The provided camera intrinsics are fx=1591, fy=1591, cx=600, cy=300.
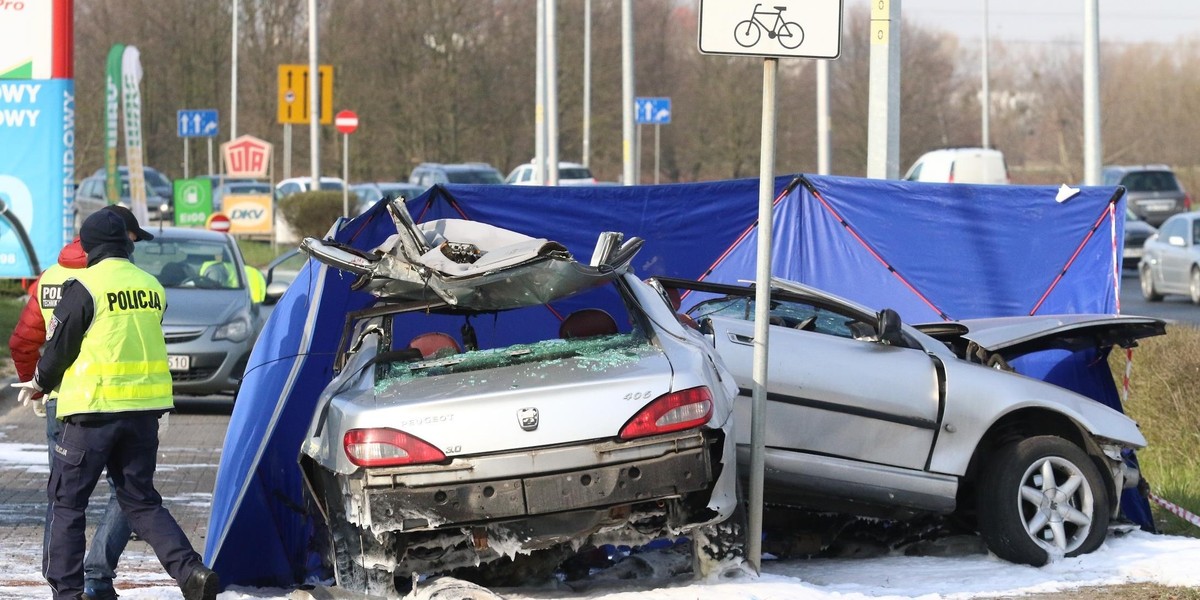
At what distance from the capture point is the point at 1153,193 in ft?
128

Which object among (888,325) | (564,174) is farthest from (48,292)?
(564,174)

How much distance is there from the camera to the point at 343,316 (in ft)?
28.0

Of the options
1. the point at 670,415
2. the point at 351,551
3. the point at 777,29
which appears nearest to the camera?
the point at 670,415

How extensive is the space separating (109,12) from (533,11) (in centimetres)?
1407

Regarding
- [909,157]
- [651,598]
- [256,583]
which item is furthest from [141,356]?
[909,157]

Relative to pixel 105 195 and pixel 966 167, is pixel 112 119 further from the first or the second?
pixel 966 167

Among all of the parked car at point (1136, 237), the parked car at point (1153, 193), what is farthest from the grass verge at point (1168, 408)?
the parked car at point (1153, 193)

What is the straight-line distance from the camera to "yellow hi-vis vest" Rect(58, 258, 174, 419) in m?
6.55

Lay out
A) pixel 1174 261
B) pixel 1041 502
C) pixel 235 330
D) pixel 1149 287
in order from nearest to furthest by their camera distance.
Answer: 1. pixel 1041 502
2. pixel 235 330
3. pixel 1174 261
4. pixel 1149 287

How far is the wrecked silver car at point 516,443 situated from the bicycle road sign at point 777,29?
1013mm

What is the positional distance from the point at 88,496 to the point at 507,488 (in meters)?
1.88

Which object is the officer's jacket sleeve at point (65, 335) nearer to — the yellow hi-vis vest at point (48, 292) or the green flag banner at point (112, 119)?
the yellow hi-vis vest at point (48, 292)

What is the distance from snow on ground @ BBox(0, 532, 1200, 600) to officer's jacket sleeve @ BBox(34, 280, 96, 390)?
1056mm

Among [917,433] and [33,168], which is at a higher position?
[33,168]
